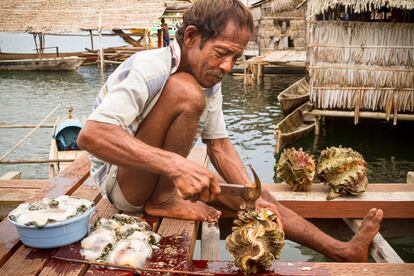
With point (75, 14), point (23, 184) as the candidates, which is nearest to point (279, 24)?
point (75, 14)

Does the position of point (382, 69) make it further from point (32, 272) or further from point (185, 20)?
point (32, 272)

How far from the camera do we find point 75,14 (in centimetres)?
2552

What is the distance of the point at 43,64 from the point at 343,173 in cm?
2421

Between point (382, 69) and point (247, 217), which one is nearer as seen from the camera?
point (247, 217)

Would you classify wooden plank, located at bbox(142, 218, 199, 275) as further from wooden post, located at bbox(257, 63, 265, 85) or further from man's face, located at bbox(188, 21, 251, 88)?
wooden post, located at bbox(257, 63, 265, 85)

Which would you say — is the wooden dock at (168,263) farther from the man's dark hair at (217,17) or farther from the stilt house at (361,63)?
the stilt house at (361,63)

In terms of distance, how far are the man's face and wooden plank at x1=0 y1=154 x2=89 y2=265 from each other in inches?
53.3

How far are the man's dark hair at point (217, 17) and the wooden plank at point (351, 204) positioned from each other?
1.52 m

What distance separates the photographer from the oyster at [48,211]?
219 centimetres

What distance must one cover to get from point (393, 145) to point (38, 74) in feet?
65.3

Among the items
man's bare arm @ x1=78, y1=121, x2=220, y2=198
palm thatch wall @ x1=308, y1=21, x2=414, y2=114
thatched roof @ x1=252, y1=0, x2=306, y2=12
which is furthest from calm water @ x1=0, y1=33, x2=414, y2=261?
thatched roof @ x1=252, y1=0, x2=306, y2=12

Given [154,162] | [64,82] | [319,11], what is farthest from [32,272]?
[64,82]

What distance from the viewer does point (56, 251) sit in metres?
2.25

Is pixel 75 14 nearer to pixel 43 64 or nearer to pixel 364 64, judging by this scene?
pixel 43 64
